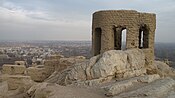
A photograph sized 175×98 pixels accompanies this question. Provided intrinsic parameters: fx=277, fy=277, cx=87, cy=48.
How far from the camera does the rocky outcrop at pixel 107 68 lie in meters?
12.8

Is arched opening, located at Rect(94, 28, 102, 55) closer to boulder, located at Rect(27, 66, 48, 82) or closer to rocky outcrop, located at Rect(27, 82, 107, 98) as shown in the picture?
boulder, located at Rect(27, 66, 48, 82)

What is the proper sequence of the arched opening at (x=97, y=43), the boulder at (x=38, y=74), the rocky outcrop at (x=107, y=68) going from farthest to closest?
the boulder at (x=38, y=74) < the arched opening at (x=97, y=43) < the rocky outcrop at (x=107, y=68)

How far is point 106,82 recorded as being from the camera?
1232 cm

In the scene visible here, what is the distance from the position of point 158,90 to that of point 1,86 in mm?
7671

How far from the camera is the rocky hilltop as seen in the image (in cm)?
994

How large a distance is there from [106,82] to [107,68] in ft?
2.52

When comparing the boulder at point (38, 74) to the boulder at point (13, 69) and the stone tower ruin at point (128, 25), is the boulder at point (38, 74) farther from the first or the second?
the stone tower ruin at point (128, 25)

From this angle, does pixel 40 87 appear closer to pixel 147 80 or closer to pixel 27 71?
pixel 147 80

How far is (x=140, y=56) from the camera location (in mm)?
15406

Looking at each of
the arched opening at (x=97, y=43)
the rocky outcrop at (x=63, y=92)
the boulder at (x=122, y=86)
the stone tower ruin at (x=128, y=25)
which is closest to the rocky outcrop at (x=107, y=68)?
the boulder at (x=122, y=86)

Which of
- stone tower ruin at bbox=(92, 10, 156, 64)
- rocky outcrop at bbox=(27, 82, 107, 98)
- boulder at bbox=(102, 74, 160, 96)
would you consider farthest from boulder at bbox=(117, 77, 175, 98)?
stone tower ruin at bbox=(92, 10, 156, 64)

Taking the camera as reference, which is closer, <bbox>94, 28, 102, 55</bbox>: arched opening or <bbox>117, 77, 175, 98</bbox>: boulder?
<bbox>117, 77, 175, 98</bbox>: boulder

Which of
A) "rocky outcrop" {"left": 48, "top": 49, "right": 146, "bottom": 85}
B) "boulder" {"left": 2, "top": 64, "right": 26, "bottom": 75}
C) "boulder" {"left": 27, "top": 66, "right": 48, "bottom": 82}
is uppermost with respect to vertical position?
"rocky outcrop" {"left": 48, "top": 49, "right": 146, "bottom": 85}

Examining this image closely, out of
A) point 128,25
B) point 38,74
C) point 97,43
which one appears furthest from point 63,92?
point 38,74
